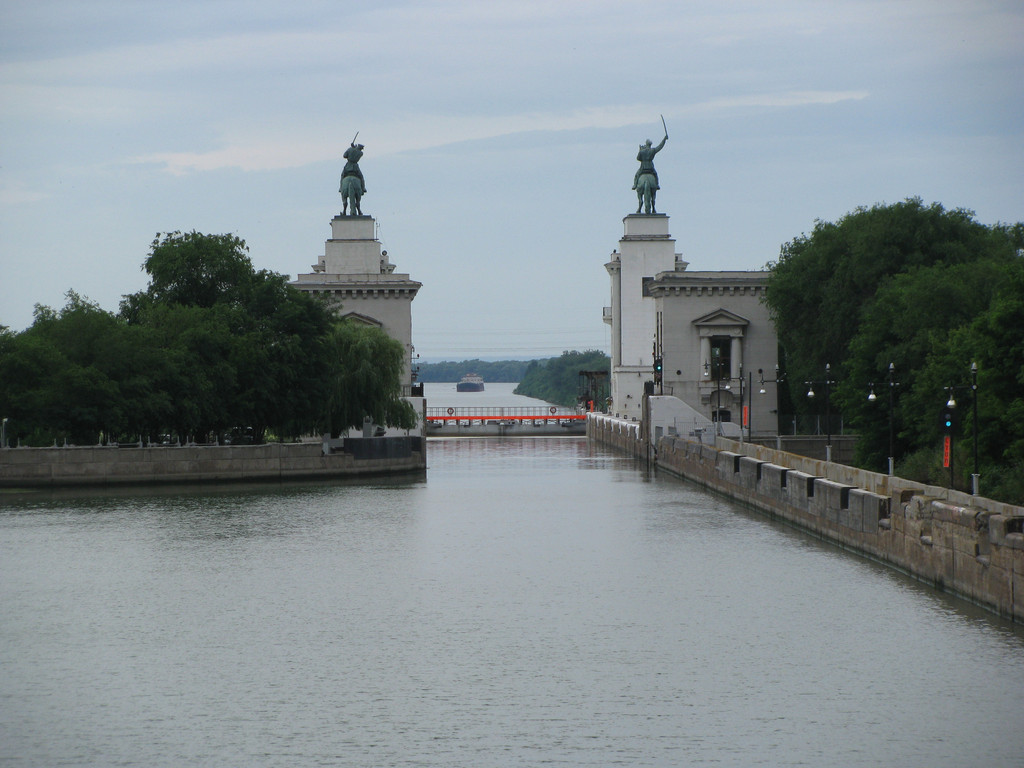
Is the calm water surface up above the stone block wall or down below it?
below

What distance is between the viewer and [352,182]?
92.8m

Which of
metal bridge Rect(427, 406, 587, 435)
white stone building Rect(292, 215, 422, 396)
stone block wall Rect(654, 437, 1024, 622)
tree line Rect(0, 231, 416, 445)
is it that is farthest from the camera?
metal bridge Rect(427, 406, 587, 435)

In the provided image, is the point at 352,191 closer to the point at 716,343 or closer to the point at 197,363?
the point at 716,343

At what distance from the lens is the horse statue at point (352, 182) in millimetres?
92812

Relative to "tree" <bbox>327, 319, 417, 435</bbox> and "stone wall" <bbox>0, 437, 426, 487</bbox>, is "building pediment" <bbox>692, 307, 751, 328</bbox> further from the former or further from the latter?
"stone wall" <bbox>0, 437, 426, 487</bbox>

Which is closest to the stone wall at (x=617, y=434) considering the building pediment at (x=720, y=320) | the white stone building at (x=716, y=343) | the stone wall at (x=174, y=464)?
the white stone building at (x=716, y=343)

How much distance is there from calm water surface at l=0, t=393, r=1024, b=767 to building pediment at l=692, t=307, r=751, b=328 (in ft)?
149

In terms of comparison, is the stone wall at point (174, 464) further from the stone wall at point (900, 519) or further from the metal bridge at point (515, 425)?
the metal bridge at point (515, 425)

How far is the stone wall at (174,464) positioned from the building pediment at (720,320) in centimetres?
2926

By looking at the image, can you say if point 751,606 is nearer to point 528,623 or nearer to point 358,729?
point 528,623

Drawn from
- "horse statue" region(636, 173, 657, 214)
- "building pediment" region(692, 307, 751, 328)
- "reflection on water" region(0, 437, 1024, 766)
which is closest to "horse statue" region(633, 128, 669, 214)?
"horse statue" region(636, 173, 657, 214)

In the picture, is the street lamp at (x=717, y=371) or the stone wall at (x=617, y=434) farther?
the street lamp at (x=717, y=371)

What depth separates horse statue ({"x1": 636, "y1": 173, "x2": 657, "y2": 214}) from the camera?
10206 cm

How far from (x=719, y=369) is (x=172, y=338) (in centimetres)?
3780
